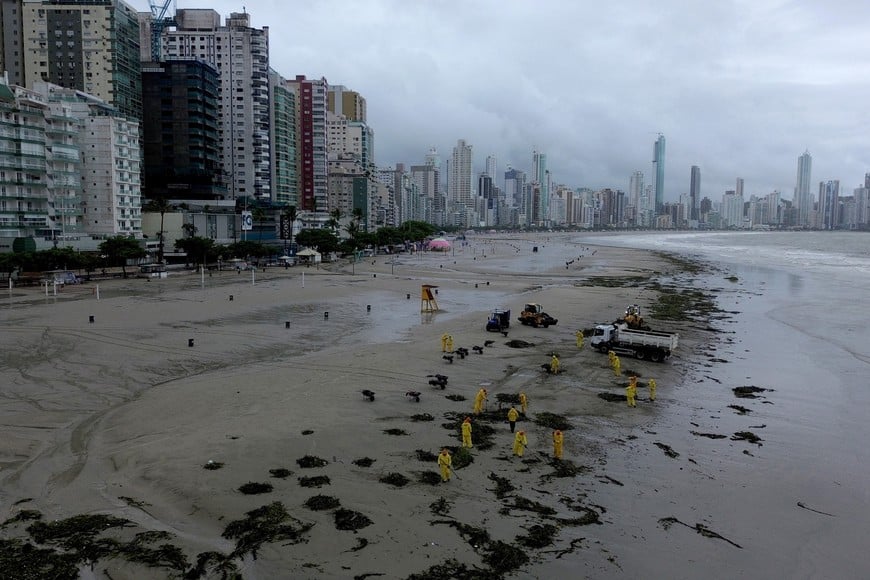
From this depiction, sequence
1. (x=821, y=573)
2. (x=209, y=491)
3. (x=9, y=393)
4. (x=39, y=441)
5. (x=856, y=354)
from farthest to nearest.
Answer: (x=856, y=354), (x=9, y=393), (x=39, y=441), (x=209, y=491), (x=821, y=573)

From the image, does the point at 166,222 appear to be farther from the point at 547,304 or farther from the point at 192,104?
the point at 547,304

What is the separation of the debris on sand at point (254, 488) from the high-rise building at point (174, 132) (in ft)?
417

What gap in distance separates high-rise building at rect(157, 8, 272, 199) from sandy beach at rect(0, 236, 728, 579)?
123 meters

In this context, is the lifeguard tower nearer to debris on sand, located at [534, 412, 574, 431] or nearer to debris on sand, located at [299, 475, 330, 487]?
debris on sand, located at [534, 412, 574, 431]

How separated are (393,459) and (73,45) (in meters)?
141

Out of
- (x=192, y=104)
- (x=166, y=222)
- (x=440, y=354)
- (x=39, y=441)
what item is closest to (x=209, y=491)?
(x=39, y=441)

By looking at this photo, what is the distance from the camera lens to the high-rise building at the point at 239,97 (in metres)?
158

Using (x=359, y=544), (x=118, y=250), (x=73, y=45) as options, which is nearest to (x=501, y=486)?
(x=359, y=544)

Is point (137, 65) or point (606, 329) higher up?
point (137, 65)

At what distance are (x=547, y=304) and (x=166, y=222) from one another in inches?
2986

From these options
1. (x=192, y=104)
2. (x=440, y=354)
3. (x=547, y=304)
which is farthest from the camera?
(x=192, y=104)

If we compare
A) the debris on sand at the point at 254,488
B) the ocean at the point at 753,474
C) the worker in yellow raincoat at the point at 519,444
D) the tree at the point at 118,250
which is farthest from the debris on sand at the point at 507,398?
the tree at the point at 118,250

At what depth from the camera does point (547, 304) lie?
172 feet

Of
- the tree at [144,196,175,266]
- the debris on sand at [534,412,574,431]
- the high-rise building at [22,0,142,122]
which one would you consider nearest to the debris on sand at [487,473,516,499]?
the debris on sand at [534,412,574,431]
